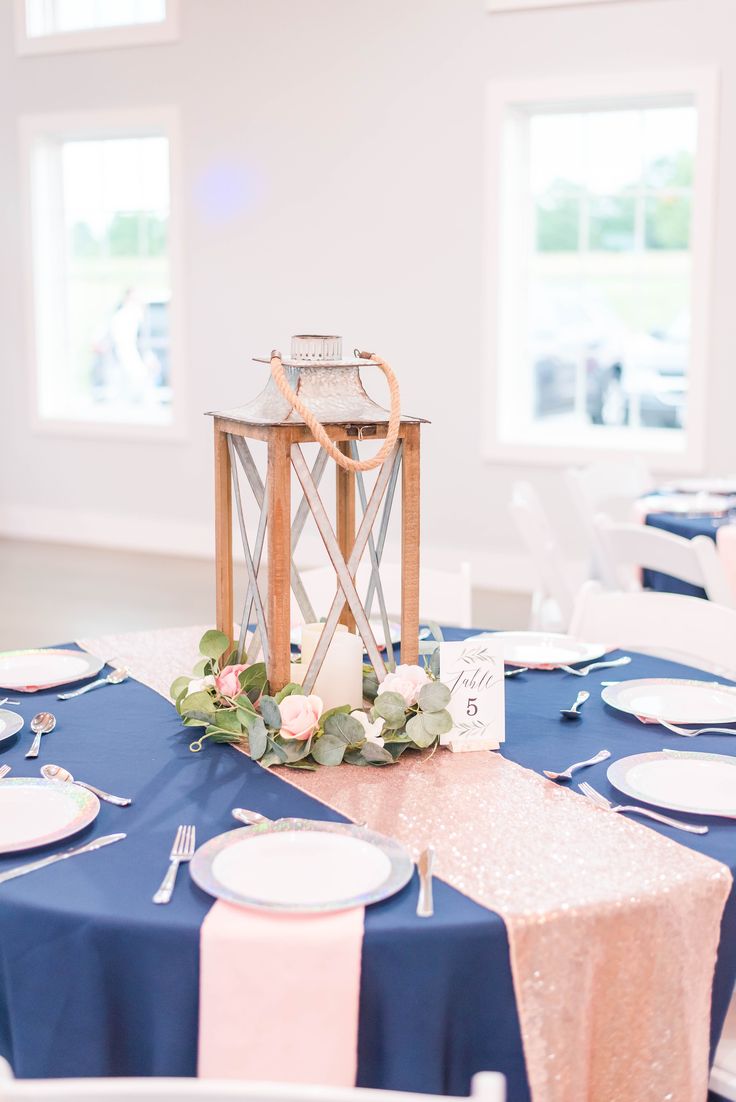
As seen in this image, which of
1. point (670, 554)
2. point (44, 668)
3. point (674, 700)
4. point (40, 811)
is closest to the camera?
point (40, 811)

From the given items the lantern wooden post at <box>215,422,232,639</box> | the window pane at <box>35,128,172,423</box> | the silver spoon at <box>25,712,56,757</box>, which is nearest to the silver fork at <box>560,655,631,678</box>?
the lantern wooden post at <box>215,422,232,639</box>

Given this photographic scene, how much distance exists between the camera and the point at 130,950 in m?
1.21

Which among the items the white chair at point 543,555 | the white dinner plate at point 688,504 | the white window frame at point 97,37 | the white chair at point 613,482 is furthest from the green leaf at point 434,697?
the white window frame at point 97,37

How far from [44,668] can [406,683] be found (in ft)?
2.40

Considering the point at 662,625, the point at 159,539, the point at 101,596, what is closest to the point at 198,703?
the point at 662,625

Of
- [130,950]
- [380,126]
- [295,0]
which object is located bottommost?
[130,950]

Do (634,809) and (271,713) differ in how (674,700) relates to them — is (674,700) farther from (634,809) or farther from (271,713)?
(271,713)

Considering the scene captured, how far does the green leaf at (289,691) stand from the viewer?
1.62 metres

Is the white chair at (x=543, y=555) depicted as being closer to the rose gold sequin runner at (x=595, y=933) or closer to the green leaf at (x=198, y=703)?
the green leaf at (x=198, y=703)

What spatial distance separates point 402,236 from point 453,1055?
5256 mm

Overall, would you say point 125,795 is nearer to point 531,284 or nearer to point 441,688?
point 441,688

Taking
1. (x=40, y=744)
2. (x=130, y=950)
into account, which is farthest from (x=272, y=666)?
(x=130, y=950)

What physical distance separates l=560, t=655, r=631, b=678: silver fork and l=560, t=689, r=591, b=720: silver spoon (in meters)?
0.11

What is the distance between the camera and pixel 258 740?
1596 millimetres
